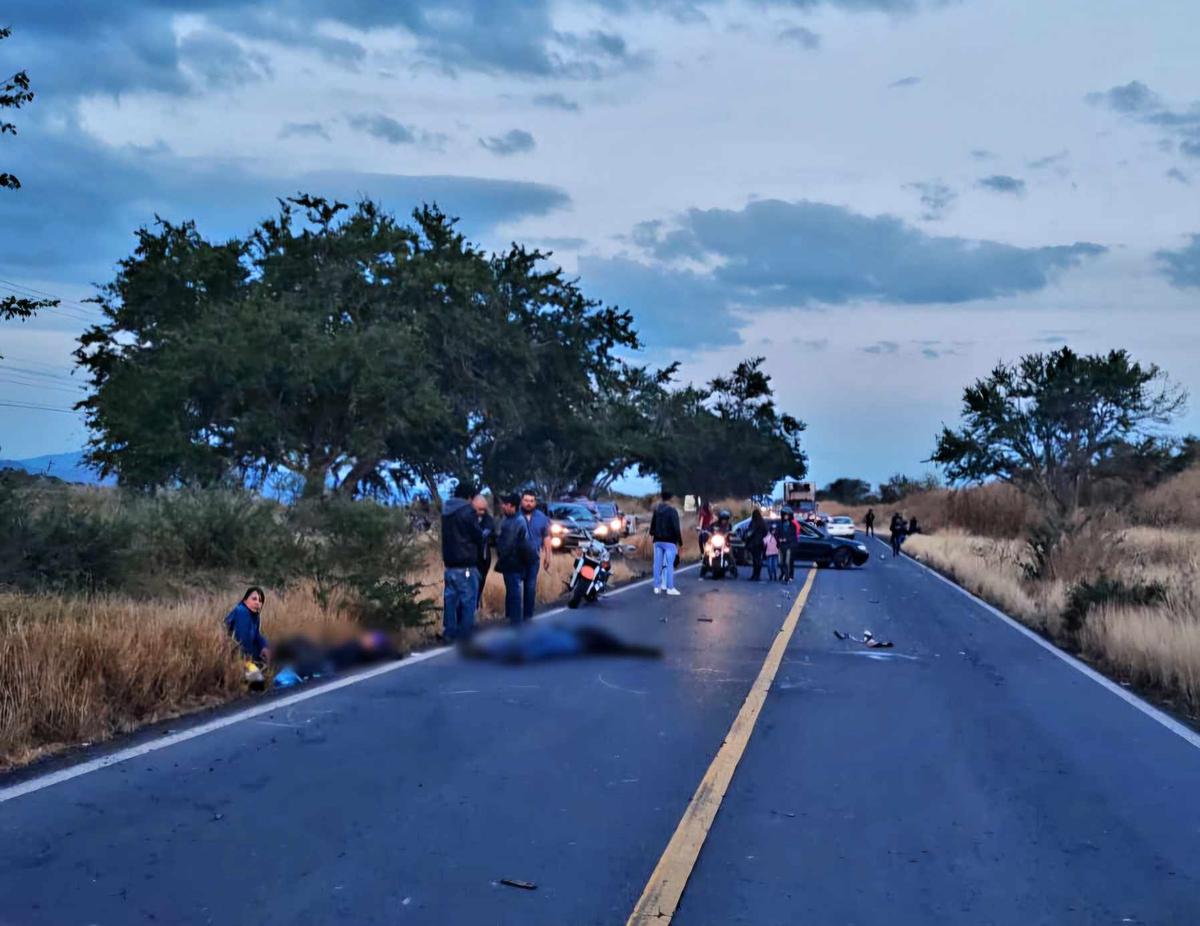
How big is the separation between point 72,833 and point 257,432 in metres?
29.0

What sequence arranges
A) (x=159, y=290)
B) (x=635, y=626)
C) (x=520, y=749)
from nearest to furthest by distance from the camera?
(x=520, y=749) < (x=635, y=626) < (x=159, y=290)

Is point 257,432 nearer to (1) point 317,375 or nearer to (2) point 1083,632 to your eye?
(1) point 317,375

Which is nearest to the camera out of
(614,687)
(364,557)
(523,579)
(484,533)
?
(614,687)

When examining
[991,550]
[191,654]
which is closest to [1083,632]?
[191,654]

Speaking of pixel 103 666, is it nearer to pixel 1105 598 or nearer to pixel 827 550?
pixel 1105 598

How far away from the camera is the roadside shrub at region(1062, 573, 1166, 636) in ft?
53.8

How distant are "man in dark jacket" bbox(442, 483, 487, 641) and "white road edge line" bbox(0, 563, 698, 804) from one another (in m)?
1.18

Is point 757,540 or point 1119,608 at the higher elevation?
point 757,540

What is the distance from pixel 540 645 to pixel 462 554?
1367 millimetres

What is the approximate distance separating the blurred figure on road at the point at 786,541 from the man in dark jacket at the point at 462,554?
14117 mm

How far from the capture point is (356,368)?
114ft

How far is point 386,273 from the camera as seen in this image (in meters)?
44.1

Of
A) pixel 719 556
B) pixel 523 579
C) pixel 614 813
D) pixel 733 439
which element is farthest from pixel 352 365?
pixel 733 439

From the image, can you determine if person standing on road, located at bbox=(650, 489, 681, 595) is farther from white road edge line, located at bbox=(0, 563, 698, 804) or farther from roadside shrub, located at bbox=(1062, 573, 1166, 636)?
white road edge line, located at bbox=(0, 563, 698, 804)
